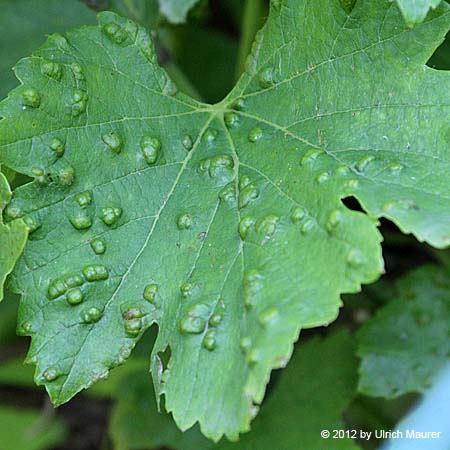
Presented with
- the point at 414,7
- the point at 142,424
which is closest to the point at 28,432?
the point at 142,424

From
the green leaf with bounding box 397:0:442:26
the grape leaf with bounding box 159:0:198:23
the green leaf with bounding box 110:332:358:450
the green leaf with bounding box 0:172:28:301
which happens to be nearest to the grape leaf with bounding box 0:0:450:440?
the green leaf with bounding box 0:172:28:301

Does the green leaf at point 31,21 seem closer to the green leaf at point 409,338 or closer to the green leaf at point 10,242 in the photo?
the green leaf at point 10,242

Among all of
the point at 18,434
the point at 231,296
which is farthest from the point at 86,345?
the point at 18,434

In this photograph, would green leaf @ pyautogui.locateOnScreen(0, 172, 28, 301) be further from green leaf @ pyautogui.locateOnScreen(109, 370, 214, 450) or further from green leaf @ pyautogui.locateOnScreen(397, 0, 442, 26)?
green leaf @ pyautogui.locateOnScreen(109, 370, 214, 450)

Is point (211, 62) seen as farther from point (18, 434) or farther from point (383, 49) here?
point (18, 434)

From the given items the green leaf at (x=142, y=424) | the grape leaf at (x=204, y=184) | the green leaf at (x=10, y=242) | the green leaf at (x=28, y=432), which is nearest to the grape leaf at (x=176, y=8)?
the grape leaf at (x=204, y=184)
